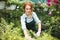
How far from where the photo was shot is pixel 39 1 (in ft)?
24.1

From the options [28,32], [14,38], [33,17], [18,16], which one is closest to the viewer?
[14,38]

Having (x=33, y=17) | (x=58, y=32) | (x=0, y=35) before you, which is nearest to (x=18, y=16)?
(x=33, y=17)

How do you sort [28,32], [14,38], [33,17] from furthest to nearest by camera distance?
1. [33,17]
2. [28,32]
3. [14,38]

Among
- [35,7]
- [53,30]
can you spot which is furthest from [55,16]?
[35,7]

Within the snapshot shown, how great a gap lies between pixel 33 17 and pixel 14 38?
122 centimetres

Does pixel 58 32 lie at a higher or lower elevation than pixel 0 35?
lower

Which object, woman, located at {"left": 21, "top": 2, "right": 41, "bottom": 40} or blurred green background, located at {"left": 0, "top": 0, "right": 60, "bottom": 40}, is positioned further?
woman, located at {"left": 21, "top": 2, "right": 41, "bottom": 40}

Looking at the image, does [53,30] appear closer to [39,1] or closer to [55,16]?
[55,16]

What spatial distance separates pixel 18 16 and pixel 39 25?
109 centimetres

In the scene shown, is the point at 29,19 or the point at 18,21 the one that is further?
the point at 18,21

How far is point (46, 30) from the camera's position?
246 inches

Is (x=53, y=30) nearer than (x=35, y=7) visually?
Yes

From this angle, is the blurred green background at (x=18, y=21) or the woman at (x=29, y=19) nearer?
the blurred green background at (x=18, y=21)

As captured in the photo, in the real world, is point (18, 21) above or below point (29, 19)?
below
